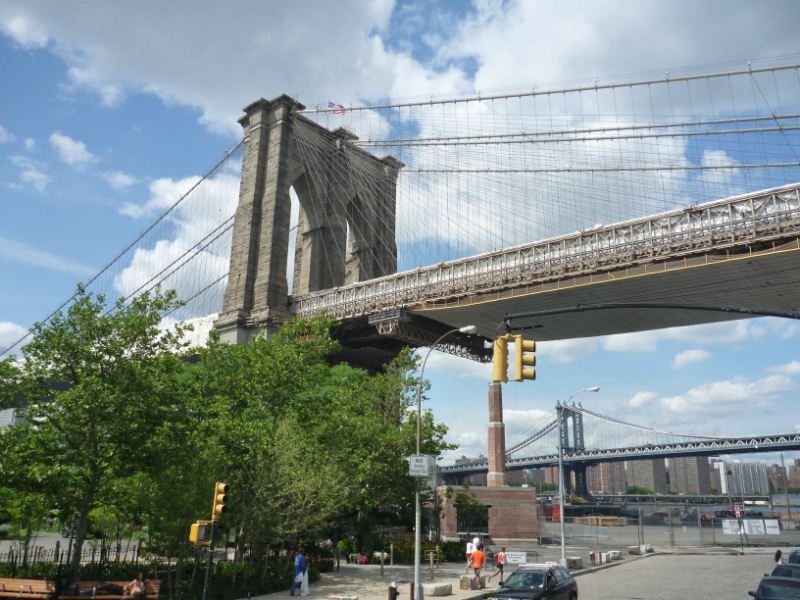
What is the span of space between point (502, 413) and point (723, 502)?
115161 mm

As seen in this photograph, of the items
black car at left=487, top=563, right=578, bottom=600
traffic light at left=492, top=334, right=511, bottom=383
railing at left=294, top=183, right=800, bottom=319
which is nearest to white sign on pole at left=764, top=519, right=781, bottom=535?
railing at left=294, top=183, right=800, bottom=319

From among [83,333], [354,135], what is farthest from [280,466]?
[354,135]

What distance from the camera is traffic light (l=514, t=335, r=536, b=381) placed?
14.6 meters

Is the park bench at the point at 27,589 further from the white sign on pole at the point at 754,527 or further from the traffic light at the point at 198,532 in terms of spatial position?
the white sign on pole at the point at 754,527

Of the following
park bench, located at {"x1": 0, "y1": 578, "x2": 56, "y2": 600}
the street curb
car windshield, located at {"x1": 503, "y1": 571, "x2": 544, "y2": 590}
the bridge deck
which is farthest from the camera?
the bridge deck

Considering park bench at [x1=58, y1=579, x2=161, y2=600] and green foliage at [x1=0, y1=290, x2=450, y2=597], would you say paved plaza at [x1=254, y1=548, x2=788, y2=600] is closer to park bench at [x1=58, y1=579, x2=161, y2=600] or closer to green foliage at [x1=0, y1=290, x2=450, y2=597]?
green foliage at [x1=0, y1=290, x2=450, y2=597]

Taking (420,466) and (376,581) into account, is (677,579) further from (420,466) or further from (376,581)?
(420,466)

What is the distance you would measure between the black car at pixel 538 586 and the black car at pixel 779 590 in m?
5.16

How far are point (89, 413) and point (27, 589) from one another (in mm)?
5302

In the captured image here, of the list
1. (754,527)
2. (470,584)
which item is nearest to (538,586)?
(470,584)

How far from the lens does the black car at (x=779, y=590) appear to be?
15074 mm

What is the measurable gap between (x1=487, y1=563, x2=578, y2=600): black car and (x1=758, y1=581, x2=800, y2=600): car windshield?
5251mm

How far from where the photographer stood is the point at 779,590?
50.2ft

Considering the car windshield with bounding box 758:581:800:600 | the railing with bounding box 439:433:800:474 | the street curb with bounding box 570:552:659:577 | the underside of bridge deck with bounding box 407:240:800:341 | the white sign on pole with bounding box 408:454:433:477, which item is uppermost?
the underside of bridge deck with bounding box 407:240:800:341
